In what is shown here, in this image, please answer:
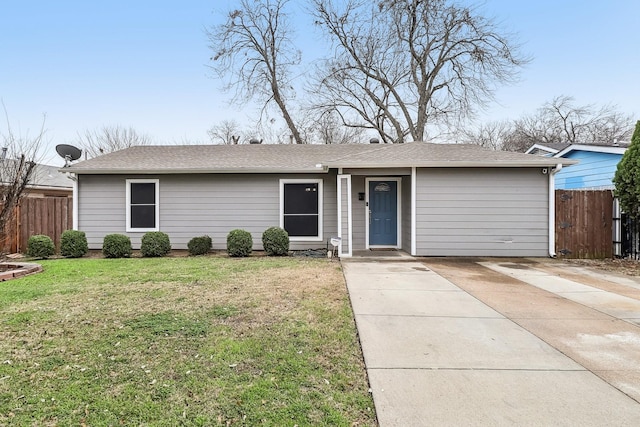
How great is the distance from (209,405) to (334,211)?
26.4ft

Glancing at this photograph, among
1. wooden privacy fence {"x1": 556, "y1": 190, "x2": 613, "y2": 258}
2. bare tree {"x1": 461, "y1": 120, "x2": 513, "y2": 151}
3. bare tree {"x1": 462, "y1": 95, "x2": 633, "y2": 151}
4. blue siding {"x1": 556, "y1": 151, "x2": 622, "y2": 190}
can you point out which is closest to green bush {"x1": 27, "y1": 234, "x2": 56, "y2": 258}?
wooden privacy fence {"x1": 556, "y1": 190, "x2": 613, "y2": 258}

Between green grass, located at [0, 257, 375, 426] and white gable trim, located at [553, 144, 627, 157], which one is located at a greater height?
white gable trim, located at [553, 144, 627, 157]

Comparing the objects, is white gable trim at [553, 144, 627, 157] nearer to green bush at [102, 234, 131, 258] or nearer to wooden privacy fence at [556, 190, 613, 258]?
wooden privacy fence at [556, 190, 613, 258]

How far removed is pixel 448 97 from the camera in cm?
2017

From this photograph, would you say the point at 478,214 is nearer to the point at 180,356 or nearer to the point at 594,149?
the point at 594,149

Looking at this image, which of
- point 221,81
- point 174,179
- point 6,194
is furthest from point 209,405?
point 221,81

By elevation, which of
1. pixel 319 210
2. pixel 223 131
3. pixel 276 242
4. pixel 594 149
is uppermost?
pixel 223 131

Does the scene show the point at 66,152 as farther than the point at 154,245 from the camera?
Yes

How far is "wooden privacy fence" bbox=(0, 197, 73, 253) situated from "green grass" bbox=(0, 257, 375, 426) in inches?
215

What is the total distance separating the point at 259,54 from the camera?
70.8 feet

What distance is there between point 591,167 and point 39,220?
686 inches

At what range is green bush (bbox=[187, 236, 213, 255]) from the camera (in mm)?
9414

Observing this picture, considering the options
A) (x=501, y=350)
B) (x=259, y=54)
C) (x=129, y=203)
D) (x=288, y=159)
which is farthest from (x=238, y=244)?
(x=259, y=54)

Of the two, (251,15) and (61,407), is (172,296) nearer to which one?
(61,407)
